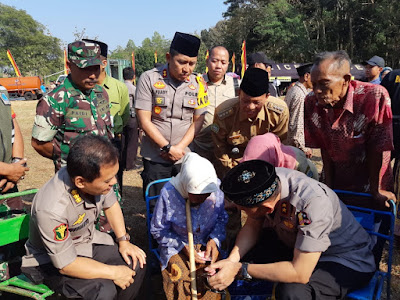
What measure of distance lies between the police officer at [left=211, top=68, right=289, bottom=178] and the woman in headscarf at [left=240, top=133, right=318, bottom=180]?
40 centimetres

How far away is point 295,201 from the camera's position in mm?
1967

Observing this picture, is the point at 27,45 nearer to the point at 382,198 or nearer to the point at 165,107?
the point at 165,107

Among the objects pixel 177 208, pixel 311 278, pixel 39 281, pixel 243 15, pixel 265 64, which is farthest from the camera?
pixel 243 15

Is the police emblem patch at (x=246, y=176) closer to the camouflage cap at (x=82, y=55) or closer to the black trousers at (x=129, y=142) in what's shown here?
the camouflage cap at (x=82, y=55)

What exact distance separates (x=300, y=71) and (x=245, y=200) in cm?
278

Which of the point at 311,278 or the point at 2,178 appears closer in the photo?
the point at 311,278

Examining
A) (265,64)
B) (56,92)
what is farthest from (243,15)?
(56,92)

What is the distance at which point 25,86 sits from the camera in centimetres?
2667

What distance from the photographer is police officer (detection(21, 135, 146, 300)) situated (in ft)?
6.51

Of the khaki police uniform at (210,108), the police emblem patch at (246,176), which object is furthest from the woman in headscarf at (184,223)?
the khaki police uniform at (210,108)

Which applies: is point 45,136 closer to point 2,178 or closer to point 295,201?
point 2,178

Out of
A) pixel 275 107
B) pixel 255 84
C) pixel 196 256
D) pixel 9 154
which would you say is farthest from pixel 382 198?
pixel 9 154

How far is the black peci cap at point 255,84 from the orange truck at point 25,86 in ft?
88.3

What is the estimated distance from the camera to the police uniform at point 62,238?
199 cm
